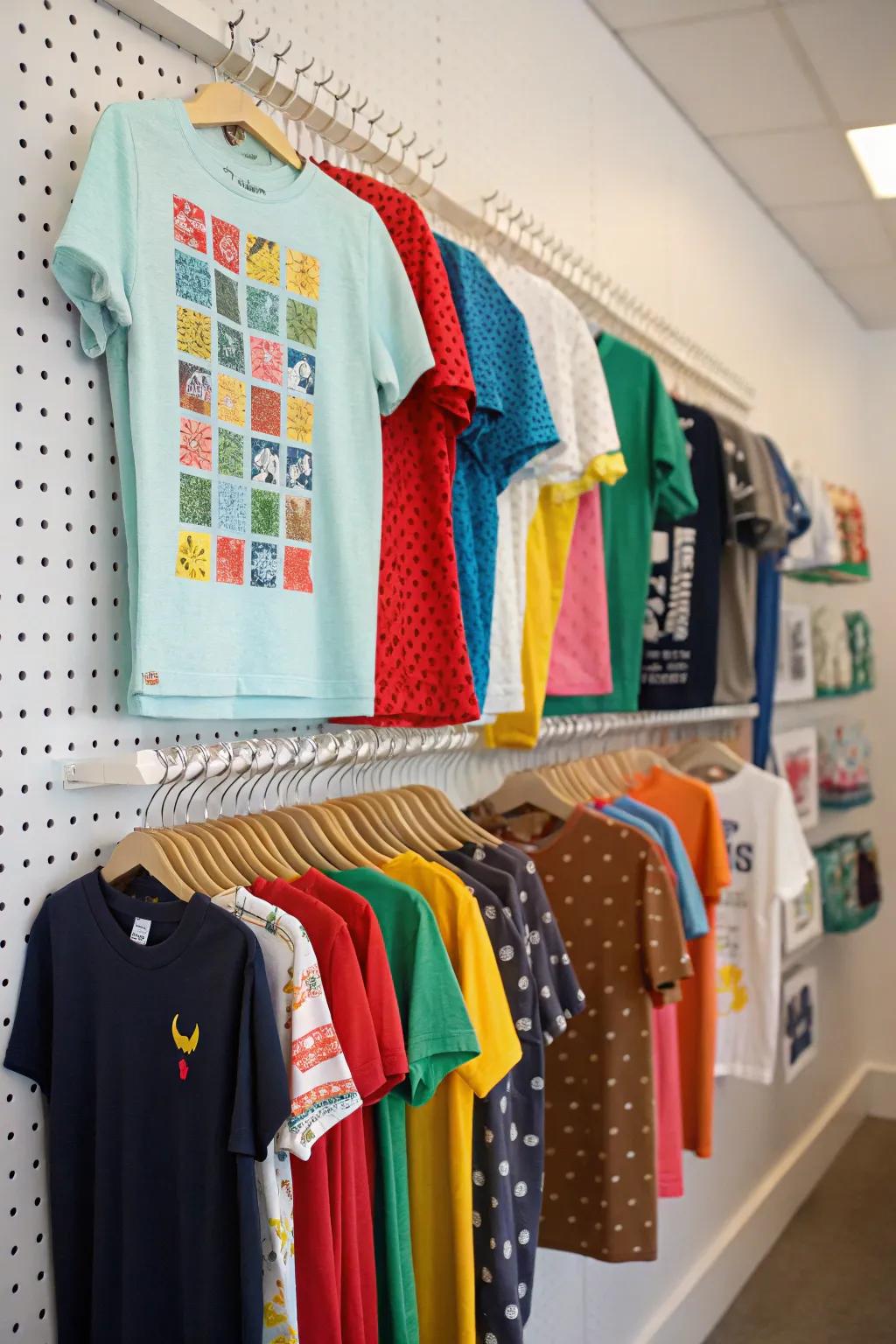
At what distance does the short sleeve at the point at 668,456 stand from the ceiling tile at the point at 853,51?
3.27 feet

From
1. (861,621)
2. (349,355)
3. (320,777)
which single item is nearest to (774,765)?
(861,621)

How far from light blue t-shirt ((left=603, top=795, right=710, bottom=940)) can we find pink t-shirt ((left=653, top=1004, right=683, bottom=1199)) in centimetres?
21

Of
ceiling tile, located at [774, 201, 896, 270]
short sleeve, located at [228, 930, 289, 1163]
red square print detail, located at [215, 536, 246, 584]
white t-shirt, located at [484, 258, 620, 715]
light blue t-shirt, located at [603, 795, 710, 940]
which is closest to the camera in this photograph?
short sleeve, located at [228, 930, 289, 1163]

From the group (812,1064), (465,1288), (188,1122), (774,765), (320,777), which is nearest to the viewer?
(188,1122)

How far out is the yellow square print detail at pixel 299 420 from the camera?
5.02 feet

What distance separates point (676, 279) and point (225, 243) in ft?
6.92

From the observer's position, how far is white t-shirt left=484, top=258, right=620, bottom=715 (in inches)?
78.2

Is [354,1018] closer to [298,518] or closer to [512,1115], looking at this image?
[512,1115]

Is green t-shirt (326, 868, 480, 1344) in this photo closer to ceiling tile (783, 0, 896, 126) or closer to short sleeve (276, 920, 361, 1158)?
short sleeve (276, 920, 361, 1158)

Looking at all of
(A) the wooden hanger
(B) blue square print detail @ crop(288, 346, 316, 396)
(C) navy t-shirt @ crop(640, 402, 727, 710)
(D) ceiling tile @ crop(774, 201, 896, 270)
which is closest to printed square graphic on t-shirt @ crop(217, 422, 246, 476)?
(B) blue square print detail @ crop(288, 346, 316, 396)

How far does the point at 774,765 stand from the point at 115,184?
119 inches

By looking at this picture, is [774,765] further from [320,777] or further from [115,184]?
[115,184]

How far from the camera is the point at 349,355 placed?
5.26 ft

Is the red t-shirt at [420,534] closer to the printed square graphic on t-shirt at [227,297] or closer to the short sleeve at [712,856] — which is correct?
the printed square graphic on t-shirt at [227,297]
